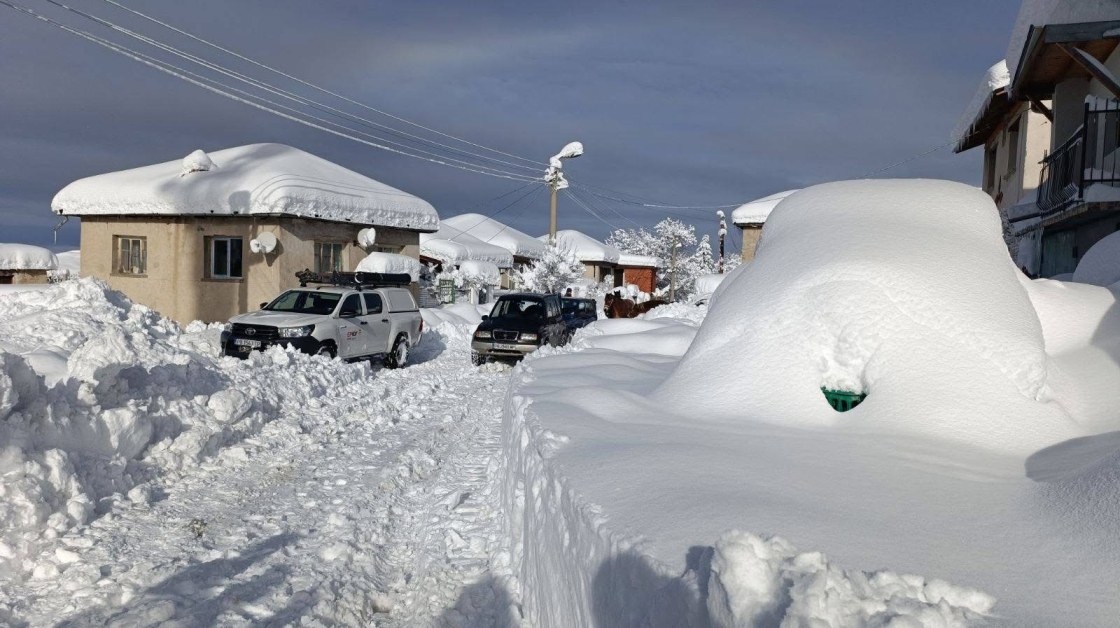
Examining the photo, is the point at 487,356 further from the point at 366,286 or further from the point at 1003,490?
the point at 1003,490

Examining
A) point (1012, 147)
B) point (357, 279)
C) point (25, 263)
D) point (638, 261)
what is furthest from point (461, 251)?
point (25, 263)

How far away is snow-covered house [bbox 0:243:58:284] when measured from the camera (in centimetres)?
3959

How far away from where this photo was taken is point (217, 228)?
20984 mm

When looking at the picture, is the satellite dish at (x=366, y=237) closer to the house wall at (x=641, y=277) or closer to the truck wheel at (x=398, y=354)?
the truck wheel at (x=398, y=354)

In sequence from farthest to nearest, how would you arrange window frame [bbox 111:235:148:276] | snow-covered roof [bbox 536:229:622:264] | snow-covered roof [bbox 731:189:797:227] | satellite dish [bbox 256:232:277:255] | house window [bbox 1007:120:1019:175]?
snow-covered roof [bbox 536:229:622:264] → snow-covered roof [bbox 731:189:797:227] → window frame [bbox 111:235:148:276] → satellite dish [bbox 256:232:277:255] → house window [bbox 1007:120:1019:175]

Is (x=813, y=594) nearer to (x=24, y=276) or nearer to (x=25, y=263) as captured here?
(x=24, y=276)

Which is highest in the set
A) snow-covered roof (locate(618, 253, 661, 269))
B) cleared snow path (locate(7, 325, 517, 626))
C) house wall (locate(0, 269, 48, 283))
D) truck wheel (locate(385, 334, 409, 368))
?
snow-covered roof (locate(618, 253, 661, 269))

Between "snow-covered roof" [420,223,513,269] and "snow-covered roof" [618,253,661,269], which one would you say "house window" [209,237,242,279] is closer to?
"snow-covered roof" [420,223,513,269]

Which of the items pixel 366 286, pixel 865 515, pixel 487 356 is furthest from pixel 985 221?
pixel 366 286

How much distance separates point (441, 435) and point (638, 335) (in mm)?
3409

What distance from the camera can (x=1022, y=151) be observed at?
16641mm

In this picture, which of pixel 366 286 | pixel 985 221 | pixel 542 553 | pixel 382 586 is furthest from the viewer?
pixel 366 286

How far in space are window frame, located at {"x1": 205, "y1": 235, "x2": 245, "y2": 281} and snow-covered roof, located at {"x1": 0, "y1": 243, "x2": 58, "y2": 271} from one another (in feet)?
89.6

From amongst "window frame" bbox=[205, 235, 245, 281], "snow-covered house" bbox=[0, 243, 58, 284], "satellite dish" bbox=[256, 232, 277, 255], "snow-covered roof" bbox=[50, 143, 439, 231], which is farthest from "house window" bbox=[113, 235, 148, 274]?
"snow-covered house" bbox=[0, 243, 58, 284]
